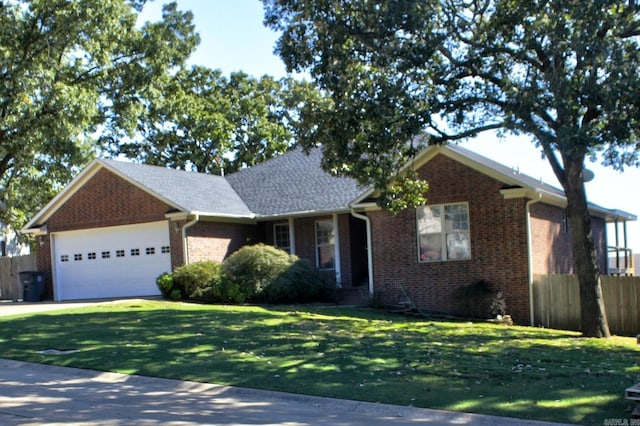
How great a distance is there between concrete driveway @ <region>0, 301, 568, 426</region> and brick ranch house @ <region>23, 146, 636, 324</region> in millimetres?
11770

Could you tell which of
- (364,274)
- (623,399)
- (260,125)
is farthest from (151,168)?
(623,399)

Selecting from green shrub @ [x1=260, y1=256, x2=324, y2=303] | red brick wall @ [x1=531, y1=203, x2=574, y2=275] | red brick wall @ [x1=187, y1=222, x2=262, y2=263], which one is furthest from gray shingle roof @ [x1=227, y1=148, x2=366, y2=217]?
red brick wall @ [x1=531, y1=203, x2=574, y2=275]

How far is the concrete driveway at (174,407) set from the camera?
25.4ft

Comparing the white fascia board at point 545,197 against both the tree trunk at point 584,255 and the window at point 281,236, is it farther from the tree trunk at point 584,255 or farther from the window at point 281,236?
the window at point 281,236

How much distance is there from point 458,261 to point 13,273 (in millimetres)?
18386

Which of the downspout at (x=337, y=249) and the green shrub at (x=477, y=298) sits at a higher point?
the downspout at (x=337, y=249)

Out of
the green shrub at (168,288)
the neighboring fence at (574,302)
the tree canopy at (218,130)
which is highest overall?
the tree canopy at (218,130)

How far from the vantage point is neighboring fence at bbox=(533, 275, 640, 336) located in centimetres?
1803

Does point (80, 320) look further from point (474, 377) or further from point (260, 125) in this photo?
point (260, 125)

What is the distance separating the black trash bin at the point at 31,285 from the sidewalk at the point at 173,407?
52.9 ft

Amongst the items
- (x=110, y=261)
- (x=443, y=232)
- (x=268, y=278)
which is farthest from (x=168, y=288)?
(x=443, y=232)

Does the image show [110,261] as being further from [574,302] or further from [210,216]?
[574,302]

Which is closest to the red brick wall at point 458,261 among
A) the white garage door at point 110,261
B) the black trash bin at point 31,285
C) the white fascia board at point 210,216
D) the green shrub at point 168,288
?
the white fascia board at point 210,216

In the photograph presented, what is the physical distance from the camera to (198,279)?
2095cm
